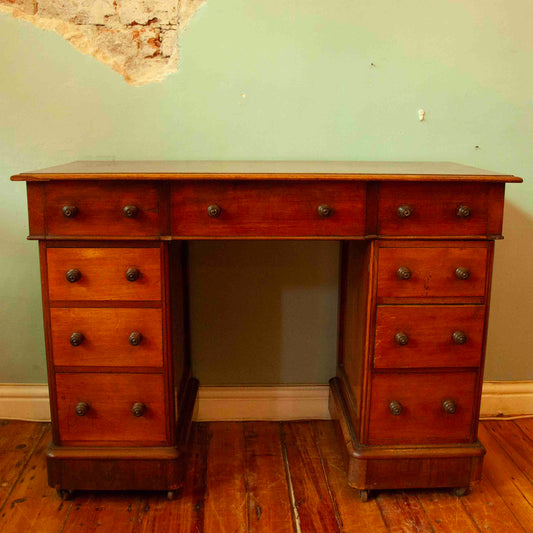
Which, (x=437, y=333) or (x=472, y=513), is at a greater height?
(x=437, y=333)

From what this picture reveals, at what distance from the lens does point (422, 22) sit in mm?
2008

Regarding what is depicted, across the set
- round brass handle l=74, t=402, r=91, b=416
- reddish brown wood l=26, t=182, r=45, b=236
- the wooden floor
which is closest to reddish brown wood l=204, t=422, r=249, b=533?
the wooden floor

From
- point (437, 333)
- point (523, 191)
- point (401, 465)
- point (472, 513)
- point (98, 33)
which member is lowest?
point (472, 513)

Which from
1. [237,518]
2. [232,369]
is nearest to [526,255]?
[232,369]

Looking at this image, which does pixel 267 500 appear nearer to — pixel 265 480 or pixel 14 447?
pixel 265 480

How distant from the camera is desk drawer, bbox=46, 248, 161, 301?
162cm

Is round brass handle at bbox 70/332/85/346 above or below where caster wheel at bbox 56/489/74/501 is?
above

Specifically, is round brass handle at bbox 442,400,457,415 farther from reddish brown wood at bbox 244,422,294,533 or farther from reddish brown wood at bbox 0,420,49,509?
reddish brown wood at bbox 0,420,49,509

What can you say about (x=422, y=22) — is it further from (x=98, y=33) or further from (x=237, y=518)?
(x=237, y=518)

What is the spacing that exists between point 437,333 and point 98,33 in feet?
4.97

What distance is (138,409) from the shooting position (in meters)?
1.69

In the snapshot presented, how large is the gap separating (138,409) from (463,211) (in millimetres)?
1100

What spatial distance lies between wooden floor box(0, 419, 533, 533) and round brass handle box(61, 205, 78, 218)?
900 mm

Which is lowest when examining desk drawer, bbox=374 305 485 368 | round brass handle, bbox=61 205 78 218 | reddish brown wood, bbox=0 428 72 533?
reddish brown wood, bbox=0 428 72 533
